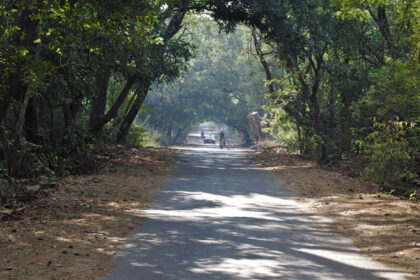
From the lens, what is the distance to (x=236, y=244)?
9.02 meters

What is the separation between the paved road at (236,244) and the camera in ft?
24.1

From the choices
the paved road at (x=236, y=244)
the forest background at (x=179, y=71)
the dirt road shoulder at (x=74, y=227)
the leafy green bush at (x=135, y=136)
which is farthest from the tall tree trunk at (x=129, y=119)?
the paved road at (x=236, y=244)

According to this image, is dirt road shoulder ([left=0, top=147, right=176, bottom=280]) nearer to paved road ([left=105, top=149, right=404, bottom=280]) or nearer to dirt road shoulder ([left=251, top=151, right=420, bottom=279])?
paved road ([left=105, top=149, right=404, bottom=280])

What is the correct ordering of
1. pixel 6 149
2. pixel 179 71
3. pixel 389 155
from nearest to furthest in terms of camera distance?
pixel 6 149 < pixel 389 155 < pixel 179 71

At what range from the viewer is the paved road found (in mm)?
7344

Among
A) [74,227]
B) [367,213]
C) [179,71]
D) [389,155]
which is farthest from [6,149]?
[179,71]

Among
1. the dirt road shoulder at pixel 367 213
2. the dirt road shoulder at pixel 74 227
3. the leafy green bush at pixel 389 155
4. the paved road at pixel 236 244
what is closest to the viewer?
the paved road at pixel 236 244


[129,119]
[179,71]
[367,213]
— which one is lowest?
[367,213]

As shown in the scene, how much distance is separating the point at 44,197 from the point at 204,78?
7020cm

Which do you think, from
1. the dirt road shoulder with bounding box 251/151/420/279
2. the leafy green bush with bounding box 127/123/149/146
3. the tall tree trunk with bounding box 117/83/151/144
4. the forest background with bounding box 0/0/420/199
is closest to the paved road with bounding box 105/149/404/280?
the dirt road shoulder with bounding box 251/151/420/279

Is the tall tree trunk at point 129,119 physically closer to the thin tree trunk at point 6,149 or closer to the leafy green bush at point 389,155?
the thin tree trunk at point 6,149

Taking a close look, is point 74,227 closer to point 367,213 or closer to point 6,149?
point 6,149

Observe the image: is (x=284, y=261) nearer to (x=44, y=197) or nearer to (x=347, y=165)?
(x=44, y=197)

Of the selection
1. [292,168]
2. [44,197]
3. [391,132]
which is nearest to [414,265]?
[391,132]
